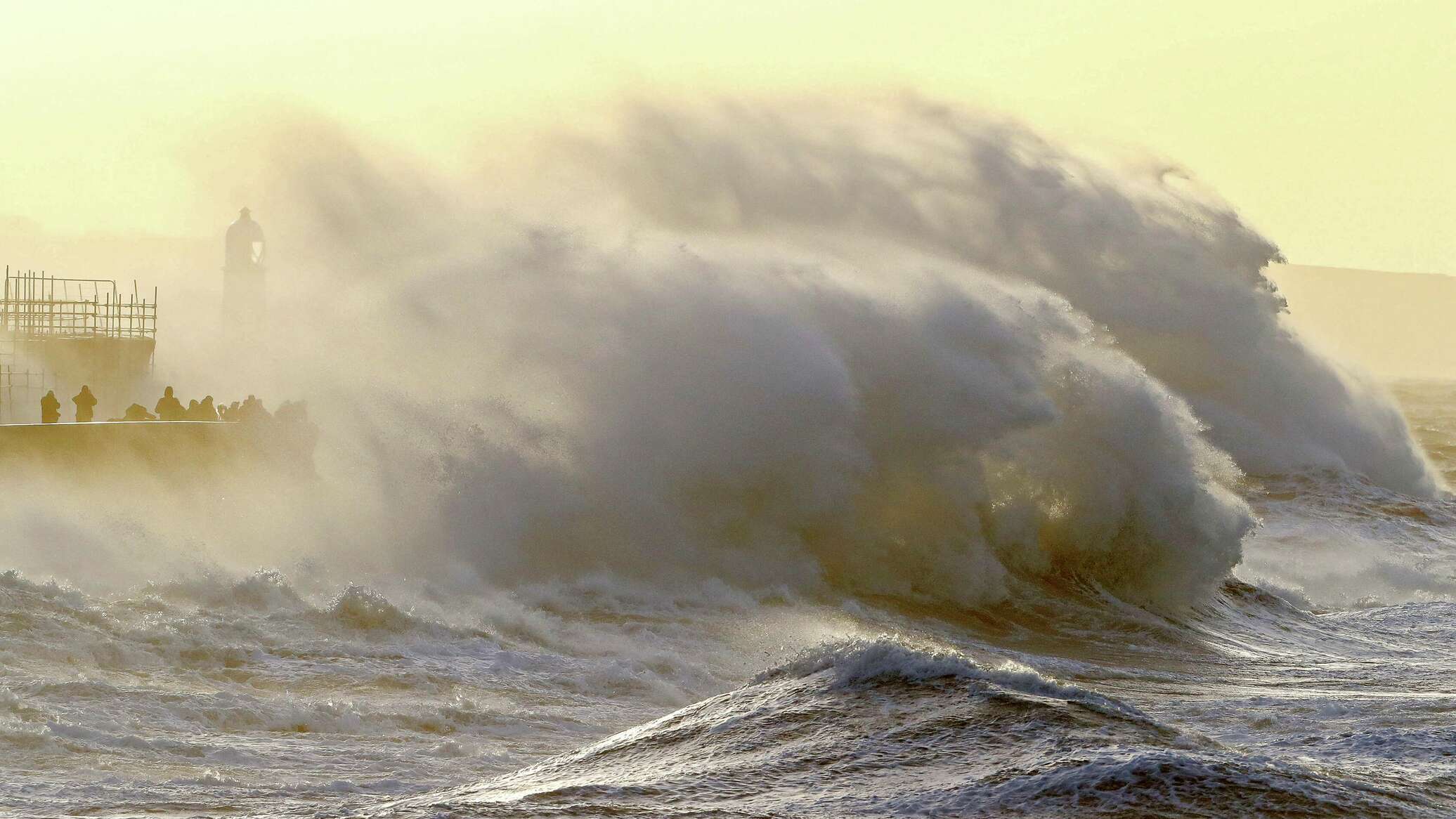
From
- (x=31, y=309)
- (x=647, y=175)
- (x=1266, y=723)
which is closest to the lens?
(x=1266, y=723)

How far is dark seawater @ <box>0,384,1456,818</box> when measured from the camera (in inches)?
242

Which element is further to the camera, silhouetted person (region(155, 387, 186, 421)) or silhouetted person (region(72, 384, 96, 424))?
silhouetted person (region(155, 387, 186, 421))

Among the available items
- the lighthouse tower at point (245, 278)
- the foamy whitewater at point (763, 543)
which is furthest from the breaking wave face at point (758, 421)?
the lighthouse tower at point (245, 278)

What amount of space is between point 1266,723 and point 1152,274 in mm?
19662

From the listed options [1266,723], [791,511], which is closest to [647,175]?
[791,511]

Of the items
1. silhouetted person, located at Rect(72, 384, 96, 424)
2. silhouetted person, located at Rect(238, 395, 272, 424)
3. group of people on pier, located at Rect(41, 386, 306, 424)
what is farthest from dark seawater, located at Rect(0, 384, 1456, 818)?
silhouetted person, located at Rect(72, 384, 96, 424)

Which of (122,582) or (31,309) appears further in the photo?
(31,309)

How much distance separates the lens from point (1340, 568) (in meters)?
19.9

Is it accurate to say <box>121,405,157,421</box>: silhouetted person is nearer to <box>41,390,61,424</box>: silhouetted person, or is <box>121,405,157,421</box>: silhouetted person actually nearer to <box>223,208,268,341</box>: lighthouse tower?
<box>41,390,61,424</box>: silhouetted person

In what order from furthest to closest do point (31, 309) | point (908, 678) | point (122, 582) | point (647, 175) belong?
point (31, 309)
point (647, 175)
point (122, 582)
point (908, 678)

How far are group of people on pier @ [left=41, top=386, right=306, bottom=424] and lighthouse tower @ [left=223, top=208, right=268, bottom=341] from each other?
8964mm

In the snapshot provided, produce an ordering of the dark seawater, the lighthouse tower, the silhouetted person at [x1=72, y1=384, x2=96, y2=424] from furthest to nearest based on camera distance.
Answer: the lighthouse tower → the silhouetted person at [x1=72, y1=384, x2=96, y2=424] → the dark seawater

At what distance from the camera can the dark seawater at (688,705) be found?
6148mm

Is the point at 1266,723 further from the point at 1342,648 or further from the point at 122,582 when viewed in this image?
the point at 122,582
